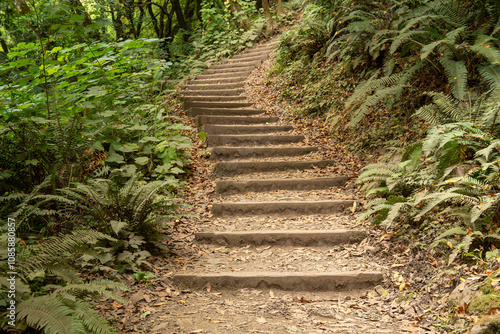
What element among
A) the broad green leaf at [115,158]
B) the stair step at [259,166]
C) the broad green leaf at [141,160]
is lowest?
the stair step at [259,166]

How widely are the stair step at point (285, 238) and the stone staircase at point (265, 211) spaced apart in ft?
0.04

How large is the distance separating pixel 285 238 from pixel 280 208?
685mm

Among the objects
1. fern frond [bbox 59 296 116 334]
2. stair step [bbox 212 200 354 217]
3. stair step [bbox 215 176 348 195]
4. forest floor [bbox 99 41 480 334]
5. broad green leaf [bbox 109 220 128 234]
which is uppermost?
broad green leaf [bbox 109 220 128 234]

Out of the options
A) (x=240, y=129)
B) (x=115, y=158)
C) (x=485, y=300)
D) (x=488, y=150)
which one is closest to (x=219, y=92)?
(x=240, y=129)

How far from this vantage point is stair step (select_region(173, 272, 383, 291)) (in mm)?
3148

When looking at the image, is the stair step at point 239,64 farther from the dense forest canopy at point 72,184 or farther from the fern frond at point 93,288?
the fern frond at point 93,288

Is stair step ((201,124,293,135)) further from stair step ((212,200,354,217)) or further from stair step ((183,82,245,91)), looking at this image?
stair step ((183,82,245,91))

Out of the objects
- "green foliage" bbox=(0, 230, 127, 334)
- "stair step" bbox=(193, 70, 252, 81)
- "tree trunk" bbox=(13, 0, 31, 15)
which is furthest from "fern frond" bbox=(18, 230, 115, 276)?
"stair step" bbox=(193, 70, 252, 81)

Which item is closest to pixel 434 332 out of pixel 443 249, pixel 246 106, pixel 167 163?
pixel 443 249

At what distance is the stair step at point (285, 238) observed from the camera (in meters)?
3.80

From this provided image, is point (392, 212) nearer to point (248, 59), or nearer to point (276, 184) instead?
point (276, 184)

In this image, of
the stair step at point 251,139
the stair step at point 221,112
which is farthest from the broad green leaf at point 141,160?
the stair step at point 221,112

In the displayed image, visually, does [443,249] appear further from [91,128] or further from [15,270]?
[91,128]

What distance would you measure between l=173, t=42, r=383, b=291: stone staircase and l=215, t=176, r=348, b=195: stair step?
2cm
